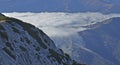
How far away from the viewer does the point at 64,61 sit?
228ft

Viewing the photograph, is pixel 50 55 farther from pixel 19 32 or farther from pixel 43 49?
pixel 19 32

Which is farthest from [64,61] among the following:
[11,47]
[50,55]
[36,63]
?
[11,47]

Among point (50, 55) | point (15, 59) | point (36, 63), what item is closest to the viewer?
point (15, 59)

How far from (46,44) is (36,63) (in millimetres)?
8807

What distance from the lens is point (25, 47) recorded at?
2419 inches

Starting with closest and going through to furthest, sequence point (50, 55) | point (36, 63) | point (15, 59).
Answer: point (15, 59)
point (36, 63)
point (50, 55)

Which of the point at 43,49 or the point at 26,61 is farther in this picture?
the point at 43,49

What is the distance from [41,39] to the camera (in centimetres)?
7031

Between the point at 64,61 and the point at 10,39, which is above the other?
the point at 10,39

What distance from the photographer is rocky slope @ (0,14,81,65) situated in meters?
56.7

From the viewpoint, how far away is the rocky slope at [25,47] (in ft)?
186

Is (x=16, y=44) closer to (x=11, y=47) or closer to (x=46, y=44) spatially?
(x=11, y=47)

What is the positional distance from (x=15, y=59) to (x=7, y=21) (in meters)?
9.50

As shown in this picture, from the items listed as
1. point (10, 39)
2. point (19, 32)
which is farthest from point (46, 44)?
point (10, 39)
